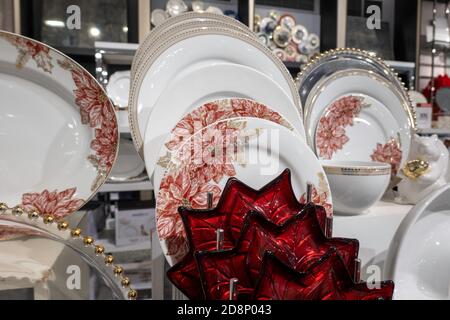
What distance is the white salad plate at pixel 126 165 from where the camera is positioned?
1.21 meters

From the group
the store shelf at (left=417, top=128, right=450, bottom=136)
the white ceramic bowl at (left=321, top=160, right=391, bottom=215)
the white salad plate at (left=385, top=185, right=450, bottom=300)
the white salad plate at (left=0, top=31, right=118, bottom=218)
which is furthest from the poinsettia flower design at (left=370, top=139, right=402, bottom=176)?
the white salad plate at (left=0, top=31, right=118, bottom=218)

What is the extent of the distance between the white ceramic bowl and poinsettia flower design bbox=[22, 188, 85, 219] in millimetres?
421

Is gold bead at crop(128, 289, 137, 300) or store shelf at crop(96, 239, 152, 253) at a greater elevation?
gold bead at crop(128, 289, 137, 300)

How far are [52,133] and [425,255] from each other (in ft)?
1.93

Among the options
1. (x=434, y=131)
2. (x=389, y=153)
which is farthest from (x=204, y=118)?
(x=434, y=131)

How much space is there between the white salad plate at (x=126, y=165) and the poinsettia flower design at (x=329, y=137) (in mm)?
657

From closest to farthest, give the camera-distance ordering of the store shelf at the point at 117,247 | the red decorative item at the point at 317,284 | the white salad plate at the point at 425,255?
the red decorative item at the point at 317,284
the white salad plate at the point at 425,255
the store shelf at the point at 117,247

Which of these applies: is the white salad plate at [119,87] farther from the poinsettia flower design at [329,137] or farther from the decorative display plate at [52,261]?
the decorative display plate at [52,261]

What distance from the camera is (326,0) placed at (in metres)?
1.57

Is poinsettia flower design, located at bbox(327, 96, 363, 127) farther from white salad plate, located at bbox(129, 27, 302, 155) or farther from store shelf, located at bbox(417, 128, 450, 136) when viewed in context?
store shelf, located at bbox(417, 128, 450, 136)

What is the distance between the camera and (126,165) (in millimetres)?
1259

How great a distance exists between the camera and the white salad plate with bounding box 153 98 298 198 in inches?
21.1

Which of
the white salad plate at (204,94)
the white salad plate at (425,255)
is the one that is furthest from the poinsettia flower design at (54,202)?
the white salad plate at (425,255)

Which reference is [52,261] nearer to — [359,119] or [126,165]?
[359,119]
